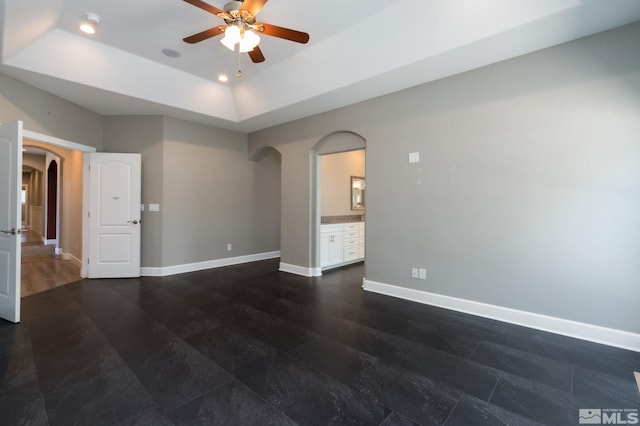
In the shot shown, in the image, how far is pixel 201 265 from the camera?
5566 mm

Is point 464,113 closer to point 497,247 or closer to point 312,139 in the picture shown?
point 497,247

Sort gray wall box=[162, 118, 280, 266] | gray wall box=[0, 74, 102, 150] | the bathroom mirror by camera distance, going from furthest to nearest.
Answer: the bathroom mirror < gray wall box=[162, 118, 280, 266] < gray wall box=[0, 74, 102, 150]

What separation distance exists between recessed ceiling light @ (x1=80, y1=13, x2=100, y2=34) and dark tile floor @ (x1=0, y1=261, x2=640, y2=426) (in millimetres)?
3297

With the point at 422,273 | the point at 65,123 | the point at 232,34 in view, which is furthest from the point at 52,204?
the point at 422,273

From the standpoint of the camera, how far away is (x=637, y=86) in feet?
8.24

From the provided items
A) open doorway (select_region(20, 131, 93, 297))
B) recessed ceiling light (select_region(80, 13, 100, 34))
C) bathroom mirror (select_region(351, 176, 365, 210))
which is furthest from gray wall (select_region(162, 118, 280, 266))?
bathroom mirror (select_region(351, 176, 365, 210))

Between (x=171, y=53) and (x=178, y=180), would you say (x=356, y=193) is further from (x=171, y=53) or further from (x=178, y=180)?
(x=171, y=53)

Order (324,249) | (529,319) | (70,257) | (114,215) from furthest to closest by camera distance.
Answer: (70,257) → (324,249) → (114,215) → (529,319)

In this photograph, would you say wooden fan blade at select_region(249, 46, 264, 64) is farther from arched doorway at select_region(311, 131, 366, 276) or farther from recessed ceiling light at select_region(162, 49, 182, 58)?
arched doorway at select_region(311, 131, 366, 276)

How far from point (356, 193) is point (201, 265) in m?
3.88

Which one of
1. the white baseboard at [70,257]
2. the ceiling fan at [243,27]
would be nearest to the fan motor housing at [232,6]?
the ceiling fan at [243,27]

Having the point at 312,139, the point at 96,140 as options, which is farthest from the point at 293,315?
the point at 96,140

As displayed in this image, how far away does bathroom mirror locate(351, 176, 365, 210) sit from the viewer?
6.91 meters
